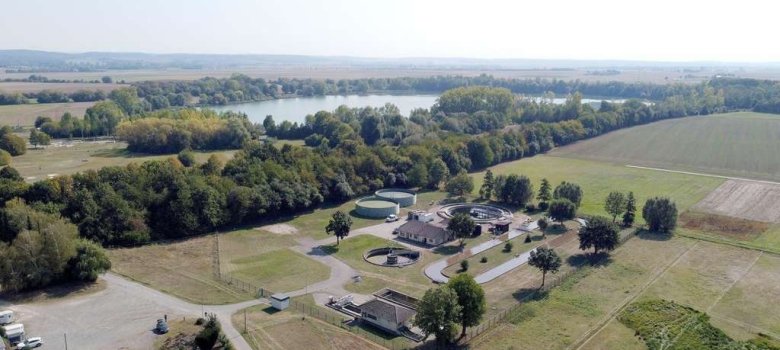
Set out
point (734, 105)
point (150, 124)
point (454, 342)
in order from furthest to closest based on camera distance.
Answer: point (734, 105) → point (150, 124) → point (454, 342)

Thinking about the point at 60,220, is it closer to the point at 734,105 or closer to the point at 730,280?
the point at 730,280

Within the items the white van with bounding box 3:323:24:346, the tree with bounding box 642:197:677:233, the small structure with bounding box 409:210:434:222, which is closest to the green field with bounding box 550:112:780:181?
the tree with bounding box 642:197:677:233

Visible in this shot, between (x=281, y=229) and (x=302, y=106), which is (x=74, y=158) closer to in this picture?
(x=281, y=229)

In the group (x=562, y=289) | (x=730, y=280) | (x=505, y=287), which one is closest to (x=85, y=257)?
(x=505, y=287)

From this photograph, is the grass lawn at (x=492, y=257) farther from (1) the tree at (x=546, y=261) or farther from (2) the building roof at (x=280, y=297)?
(2) the building roof at (x=280, y=297)

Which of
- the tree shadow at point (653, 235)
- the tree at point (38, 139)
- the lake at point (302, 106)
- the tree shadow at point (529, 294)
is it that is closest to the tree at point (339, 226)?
the tree shadow at point (529, 294)

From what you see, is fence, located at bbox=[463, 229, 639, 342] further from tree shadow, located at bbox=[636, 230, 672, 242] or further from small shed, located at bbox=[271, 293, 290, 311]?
small shed, located at bbox=[271, 293, 290, 311]
